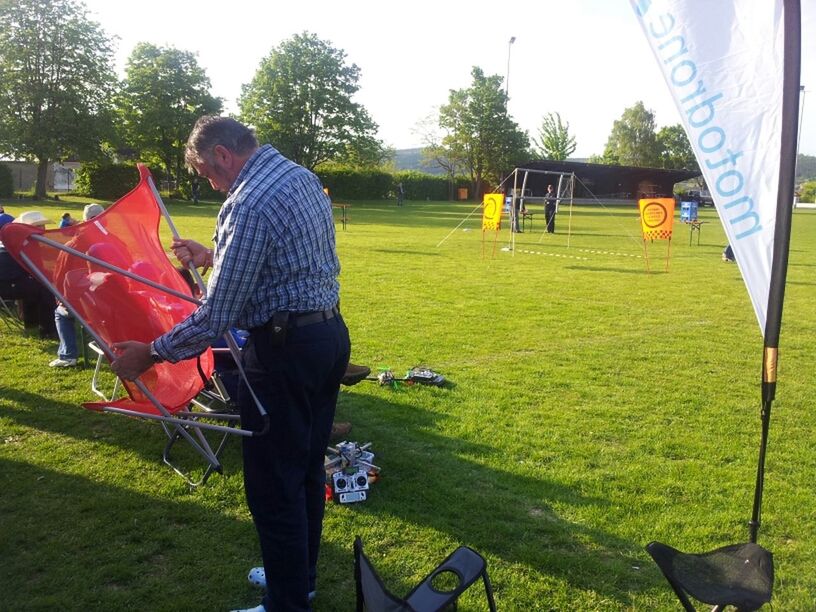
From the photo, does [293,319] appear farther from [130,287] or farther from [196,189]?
[196,189]

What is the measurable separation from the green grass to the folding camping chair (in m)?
0.64

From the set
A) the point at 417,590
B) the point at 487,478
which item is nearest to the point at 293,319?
the point at 417,590

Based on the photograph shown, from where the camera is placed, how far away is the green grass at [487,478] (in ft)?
10.9

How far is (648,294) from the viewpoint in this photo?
465 inches

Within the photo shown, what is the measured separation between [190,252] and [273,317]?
3.13 feet

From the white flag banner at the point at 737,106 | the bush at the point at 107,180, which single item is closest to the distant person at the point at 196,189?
the bush at the point at 107,180

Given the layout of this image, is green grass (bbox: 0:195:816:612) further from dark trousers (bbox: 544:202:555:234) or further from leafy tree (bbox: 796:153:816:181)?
dark trousers (bbox: 544:202:555:234)

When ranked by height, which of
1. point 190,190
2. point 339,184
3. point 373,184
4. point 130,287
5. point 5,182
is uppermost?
point 373,184

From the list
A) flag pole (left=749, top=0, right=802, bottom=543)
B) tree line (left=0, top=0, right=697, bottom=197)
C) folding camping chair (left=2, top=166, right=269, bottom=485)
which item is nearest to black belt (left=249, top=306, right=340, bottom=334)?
folding camping chair (left=2, top=166, right=269, bottom=485)

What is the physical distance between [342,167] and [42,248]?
193 ft

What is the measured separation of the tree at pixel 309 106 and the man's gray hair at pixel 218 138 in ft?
191

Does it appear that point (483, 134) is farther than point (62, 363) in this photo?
Yes

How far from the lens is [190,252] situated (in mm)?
3162

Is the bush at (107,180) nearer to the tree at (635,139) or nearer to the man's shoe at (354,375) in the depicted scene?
the man's shoe at (354,375)
